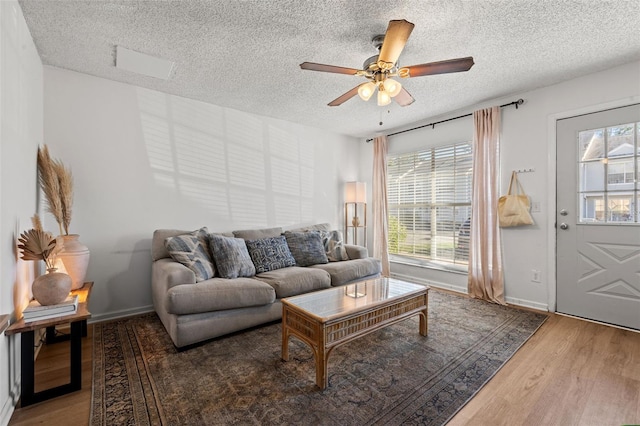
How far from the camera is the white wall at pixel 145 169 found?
9.01 ft

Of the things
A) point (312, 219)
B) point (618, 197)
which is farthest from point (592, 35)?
point (312, 219)

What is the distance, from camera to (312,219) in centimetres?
450

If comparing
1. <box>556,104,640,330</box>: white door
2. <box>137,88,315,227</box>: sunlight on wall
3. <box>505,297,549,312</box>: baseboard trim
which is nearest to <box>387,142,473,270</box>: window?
<box>505,297,549,312</box>: baseboard trim

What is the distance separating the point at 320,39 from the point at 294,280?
82.4 inches

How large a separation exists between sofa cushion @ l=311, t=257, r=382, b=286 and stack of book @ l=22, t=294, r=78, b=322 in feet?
7.10

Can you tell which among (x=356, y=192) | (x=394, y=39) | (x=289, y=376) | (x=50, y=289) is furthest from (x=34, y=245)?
(x=356, y=192)

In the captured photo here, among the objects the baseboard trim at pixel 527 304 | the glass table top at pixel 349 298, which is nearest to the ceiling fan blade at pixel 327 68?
the glass table top at pixel 349 298

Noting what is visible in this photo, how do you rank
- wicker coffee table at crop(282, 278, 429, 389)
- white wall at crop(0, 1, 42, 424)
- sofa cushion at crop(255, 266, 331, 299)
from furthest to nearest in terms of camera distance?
sofa cushion at crop(255, 266, 331, 299), wicker coffee table at crop(282, 278, 429, 389), white wall at crop(0, 1, 42, 424)

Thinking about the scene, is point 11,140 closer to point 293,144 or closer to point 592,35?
point 293,144

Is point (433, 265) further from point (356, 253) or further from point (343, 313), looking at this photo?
point (343, 313)

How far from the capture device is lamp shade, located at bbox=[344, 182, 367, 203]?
4.71 m

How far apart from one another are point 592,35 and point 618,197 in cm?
148

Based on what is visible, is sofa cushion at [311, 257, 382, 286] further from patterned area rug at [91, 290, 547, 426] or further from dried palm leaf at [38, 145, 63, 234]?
dried palm leaf at [38, 145, 63, 234]

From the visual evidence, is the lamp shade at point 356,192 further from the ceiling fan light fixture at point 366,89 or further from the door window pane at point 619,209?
the door window pane at point 619,209
